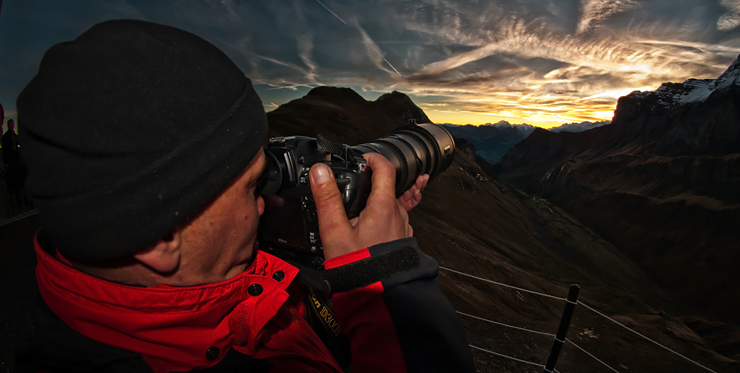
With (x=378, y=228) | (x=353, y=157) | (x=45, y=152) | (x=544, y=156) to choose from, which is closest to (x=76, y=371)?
(x=45, y=152)

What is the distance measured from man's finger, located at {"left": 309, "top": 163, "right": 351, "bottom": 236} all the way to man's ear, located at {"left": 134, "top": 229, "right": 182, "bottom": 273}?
584mm

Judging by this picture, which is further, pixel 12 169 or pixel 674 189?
pixel 674 189

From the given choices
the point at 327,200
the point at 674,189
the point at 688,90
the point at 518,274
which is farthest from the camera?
the point at 688,90

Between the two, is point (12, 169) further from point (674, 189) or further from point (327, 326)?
point (674, 189)

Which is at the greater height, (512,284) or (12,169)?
(12,169)

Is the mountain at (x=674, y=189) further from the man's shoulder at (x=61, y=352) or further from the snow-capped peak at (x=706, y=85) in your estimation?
the man's shoulder at (x=61, y=352)

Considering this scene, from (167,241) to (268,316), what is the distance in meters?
0.44

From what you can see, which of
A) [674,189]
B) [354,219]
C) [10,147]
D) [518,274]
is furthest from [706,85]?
[10,147]

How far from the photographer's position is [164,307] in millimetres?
989

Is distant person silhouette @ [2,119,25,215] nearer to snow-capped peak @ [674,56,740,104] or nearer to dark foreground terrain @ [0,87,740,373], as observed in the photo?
dark foreground terrain @ [0,87,740,373]

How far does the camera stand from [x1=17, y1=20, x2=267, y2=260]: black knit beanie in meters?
0.82

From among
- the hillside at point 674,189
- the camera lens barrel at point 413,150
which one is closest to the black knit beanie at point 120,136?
the camera lens barrel at point 413,150

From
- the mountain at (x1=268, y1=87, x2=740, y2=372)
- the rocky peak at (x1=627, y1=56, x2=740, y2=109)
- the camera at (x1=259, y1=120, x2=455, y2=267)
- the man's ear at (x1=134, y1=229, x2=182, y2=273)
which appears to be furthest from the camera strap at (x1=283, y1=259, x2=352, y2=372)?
the rocky peak at (x1=627, y1=56, x2=740, y2=109)

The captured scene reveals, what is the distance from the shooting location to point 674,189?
5234 cm
